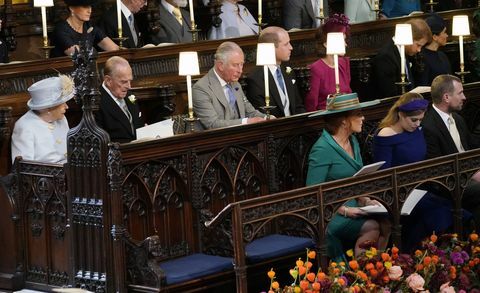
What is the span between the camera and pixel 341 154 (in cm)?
888

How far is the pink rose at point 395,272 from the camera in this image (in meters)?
7.45

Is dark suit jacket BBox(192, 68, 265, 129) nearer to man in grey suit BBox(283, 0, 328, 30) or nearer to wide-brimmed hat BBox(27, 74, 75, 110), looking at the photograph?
wide-brimmed hat BBox(27, 74, 75, 110)

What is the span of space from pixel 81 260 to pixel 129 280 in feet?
1.47

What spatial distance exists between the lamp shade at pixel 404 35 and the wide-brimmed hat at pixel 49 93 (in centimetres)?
351

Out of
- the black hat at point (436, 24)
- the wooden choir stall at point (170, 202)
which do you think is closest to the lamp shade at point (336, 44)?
the wooden choir stall at point (170, 202)

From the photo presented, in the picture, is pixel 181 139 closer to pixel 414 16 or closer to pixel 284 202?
pixel 284 202

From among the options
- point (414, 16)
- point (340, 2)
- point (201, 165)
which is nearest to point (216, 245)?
point (201, 165)

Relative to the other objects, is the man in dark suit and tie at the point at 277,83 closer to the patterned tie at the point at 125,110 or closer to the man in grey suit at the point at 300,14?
the patterned tie at the point at 125,110

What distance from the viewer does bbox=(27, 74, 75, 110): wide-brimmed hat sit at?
8914 mm

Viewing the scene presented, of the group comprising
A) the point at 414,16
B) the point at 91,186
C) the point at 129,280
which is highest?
the point at 414,16

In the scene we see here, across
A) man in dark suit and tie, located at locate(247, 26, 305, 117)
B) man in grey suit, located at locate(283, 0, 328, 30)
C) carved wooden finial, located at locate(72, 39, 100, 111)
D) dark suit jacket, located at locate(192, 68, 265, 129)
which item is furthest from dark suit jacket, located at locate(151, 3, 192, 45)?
carved wooden finial, located at locate(72, 39, 100, 111)

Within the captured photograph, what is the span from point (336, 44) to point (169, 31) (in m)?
1.95

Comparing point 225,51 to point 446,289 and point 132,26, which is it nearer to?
point 132,26

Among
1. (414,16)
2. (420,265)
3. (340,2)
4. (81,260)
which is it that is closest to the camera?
(420,265)
